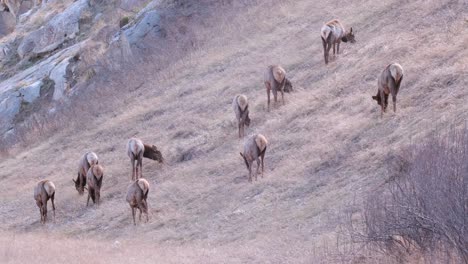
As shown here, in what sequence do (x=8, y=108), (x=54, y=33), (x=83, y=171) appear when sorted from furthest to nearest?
(x=54, y=33)
(x=8, y=108)
(x=83, y=171)

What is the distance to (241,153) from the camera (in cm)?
1991

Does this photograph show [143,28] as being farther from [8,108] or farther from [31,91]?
[8,108]

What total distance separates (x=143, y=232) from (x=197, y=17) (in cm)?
1987

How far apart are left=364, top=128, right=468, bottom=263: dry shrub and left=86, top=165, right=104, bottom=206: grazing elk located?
11273mm

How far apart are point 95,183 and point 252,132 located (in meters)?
4.29

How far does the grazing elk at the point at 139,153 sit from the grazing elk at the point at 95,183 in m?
1.12

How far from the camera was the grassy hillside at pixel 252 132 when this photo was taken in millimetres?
16391

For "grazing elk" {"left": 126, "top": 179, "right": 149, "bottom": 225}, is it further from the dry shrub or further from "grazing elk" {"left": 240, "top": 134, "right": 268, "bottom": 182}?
the dry shrub

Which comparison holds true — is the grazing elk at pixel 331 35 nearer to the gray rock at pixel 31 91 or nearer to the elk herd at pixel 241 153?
the elk herd at pixel 241 153

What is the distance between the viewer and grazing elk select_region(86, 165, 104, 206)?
72.0ft

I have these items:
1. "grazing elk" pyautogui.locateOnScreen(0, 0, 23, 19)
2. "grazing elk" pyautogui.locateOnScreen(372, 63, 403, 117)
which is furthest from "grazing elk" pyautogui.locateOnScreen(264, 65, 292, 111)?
"grazing elk" pyautogui.locateOnScreen(0, 0, 23, 19)

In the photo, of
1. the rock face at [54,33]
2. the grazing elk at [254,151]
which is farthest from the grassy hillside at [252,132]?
the rock face at [54,33]

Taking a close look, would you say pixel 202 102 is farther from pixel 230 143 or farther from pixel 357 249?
pixel 357 249

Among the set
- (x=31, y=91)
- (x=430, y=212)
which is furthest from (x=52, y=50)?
(x=430, y=212)
